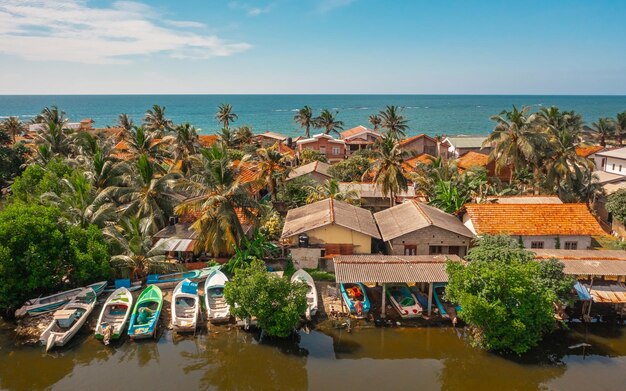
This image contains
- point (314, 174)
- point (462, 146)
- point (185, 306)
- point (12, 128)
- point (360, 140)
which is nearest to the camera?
point (185, 306)

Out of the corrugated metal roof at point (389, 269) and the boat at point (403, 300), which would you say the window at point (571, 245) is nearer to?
the corrugated metal roof at point (389, 269)

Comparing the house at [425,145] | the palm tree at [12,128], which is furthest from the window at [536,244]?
the palm tree at [12,128]

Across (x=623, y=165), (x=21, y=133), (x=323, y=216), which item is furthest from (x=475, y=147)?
(x=21, y=133)

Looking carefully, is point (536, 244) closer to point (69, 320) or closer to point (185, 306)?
point (185, 306)

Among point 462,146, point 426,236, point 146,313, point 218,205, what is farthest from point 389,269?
point 462,146

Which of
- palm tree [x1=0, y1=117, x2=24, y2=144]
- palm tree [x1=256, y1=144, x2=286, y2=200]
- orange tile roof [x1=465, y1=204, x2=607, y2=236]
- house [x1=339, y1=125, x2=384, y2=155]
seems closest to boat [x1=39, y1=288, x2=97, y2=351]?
palm tree [x1=256, y1=144, x2=286, y2=200]

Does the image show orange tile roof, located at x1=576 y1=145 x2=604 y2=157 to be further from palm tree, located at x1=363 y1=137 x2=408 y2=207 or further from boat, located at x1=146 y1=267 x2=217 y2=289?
boat, located at x1=146 y1=267 x2=217 y2=289
